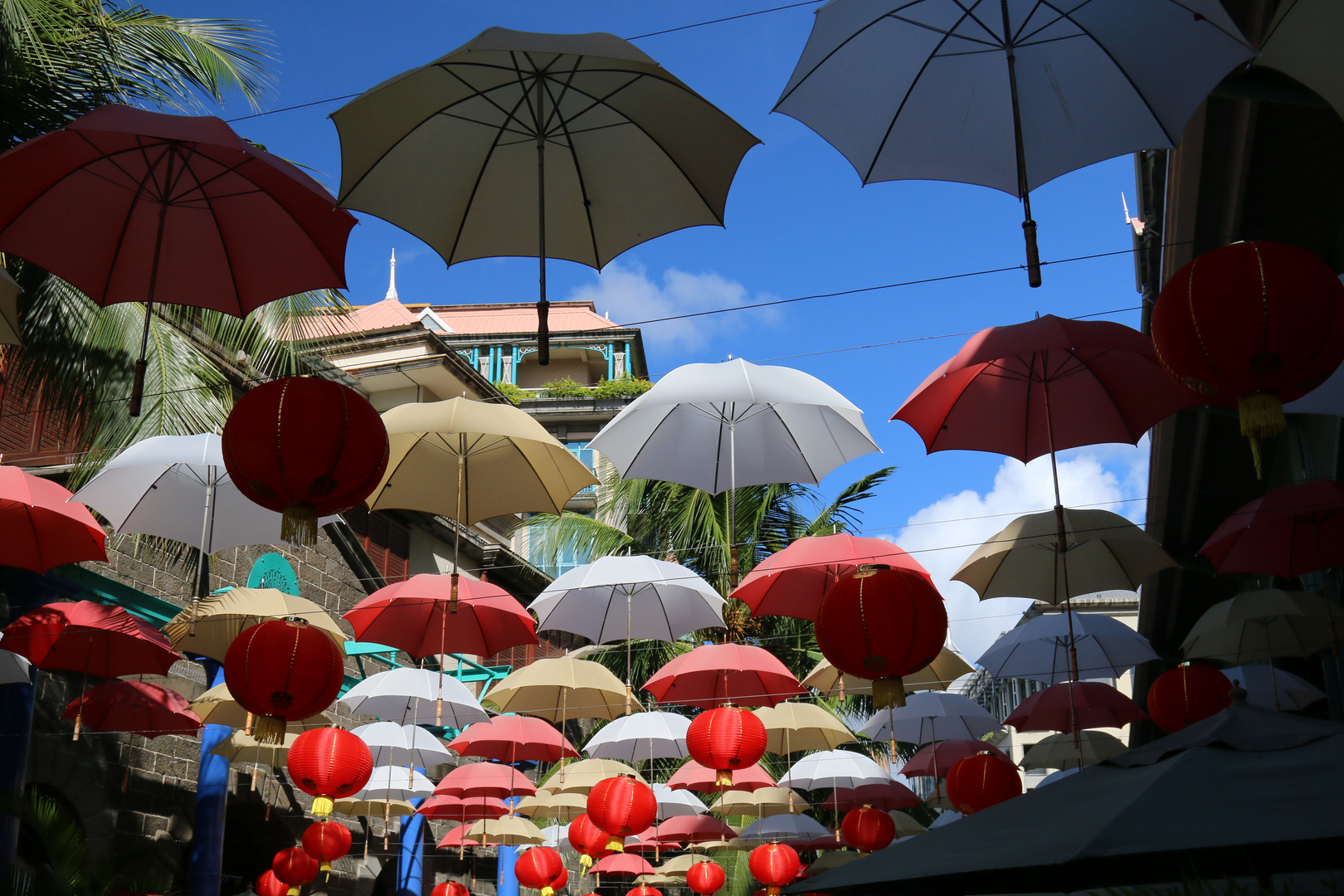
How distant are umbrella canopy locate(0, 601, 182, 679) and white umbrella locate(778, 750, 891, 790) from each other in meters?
8.61

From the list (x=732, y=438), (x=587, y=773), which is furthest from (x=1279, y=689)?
(x=587, y=773)

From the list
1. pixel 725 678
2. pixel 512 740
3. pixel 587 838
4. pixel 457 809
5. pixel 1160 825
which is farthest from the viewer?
pixel 457 809

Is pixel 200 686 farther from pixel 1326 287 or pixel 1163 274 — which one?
pixel 1326 287

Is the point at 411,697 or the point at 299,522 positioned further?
the point at 411,697

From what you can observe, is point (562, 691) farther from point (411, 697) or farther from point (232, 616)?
point (232, 616)

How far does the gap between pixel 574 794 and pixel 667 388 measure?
32.2 ft

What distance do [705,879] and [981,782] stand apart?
7.90 m

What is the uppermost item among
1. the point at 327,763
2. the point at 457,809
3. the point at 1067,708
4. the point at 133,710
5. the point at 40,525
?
the point at 40,525

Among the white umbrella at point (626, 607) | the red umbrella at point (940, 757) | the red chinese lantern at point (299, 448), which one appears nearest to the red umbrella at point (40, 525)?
the red chinese lantern at point (299, 448)

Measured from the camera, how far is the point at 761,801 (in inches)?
660

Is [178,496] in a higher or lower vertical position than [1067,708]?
higher

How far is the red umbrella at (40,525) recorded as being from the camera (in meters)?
8.82

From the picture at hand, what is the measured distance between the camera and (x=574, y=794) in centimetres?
1742

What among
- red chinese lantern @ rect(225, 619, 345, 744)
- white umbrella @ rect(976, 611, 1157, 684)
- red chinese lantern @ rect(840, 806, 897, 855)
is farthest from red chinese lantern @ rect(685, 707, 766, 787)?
red chinese lantern @ rect(840, 806, 897, 855)
